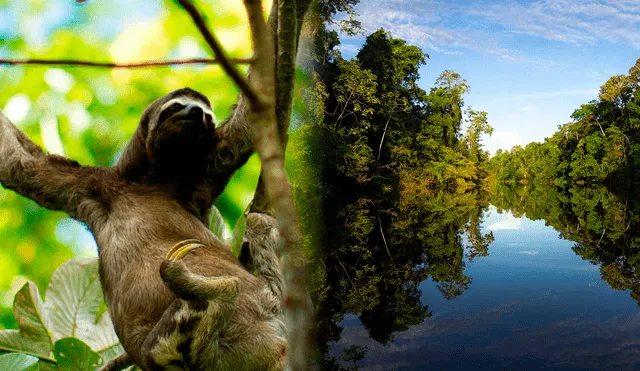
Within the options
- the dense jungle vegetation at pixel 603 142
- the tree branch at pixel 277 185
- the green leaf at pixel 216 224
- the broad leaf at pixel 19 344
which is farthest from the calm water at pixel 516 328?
the dense jungle vegetation at pixel 603 142

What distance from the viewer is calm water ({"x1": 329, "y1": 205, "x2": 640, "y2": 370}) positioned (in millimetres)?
6090

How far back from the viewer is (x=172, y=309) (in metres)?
0.99

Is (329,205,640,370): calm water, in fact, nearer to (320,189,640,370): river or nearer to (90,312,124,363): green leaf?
(320,189,640,370): river

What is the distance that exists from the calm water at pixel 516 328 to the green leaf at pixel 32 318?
4795 millimetres

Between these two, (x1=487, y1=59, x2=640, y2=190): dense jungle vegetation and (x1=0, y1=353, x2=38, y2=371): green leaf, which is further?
(x1=487, y1=59, x2=640, y2=190): dense jungle vegetation

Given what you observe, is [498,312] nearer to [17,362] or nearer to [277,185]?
[17,362]

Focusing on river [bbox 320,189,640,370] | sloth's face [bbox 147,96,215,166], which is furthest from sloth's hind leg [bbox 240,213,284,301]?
river [bbox 320,189,640,370]

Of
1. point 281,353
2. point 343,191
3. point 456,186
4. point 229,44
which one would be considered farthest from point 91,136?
point 456,186

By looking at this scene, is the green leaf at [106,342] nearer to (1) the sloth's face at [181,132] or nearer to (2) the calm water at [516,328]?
Answer: (1) the sloth's face at [181,132]

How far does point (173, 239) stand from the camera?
50.0 inches

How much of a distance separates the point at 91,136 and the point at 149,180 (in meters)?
0.35

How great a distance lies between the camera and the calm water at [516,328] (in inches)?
240

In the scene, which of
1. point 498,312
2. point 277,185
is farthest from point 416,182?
point 277,185

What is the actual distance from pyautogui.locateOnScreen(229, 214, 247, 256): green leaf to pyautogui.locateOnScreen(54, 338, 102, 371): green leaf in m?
0.48
